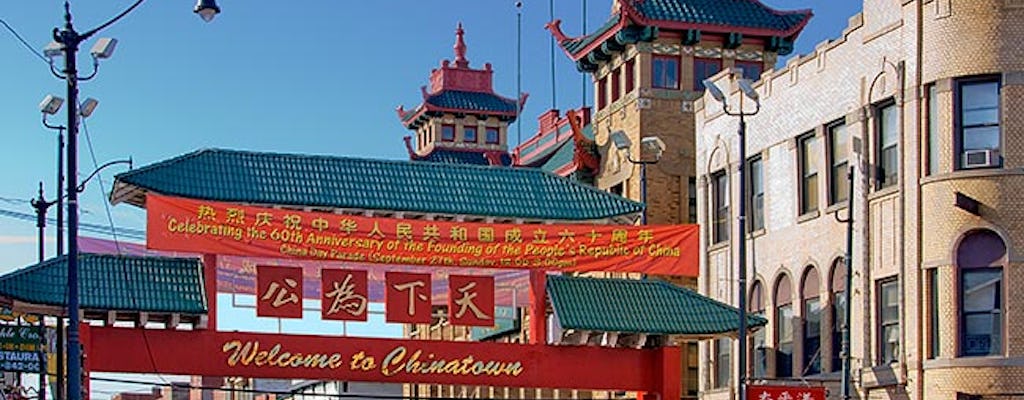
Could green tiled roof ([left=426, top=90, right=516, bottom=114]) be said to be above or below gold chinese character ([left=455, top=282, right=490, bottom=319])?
above

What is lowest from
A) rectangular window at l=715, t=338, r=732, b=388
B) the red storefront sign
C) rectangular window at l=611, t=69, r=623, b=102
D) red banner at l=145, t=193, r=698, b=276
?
the red storefront sign

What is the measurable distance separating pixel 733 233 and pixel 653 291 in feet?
30.5

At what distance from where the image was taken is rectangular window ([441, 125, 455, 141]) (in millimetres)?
101125

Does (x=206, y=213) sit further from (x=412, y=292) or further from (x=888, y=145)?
(x=888, y=145)

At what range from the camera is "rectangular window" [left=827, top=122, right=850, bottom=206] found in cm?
4219

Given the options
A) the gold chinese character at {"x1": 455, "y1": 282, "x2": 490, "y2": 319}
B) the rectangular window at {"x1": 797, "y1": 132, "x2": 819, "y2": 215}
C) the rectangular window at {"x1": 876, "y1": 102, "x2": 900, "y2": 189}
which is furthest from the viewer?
the rectangular window at {"x1": 797, "y1": 132, "x2": 819, "y2": 215}

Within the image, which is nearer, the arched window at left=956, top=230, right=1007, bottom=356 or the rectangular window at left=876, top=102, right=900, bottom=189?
the arched window at left=956, top=230, right=1007, bottom=356

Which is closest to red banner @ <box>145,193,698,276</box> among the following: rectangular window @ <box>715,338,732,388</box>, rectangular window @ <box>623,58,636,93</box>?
rectangular window @ <box>715,338,732,388</box>

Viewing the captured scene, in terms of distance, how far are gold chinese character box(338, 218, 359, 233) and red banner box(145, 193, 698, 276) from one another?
2cm

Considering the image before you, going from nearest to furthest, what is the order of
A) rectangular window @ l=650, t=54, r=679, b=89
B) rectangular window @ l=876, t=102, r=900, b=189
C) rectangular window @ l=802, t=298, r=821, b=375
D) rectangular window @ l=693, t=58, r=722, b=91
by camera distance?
rectangular window @ l=876, t=102, r=900, b=189 < rectangular window @ l=802, t=298, r=821, b=375 < rectangular window @ l=650, t=54, r=679, b=89 < rectangular window @ l=693, t=58, r=722, b=91

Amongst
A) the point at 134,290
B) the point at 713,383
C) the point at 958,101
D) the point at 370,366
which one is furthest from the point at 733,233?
the point at 134,290

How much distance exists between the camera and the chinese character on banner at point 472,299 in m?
37.5

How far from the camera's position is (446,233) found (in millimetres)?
37406

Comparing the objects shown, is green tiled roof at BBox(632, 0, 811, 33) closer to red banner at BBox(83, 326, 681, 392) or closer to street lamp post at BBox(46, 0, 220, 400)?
red banner at BBox(83, 326, 681, 392)
